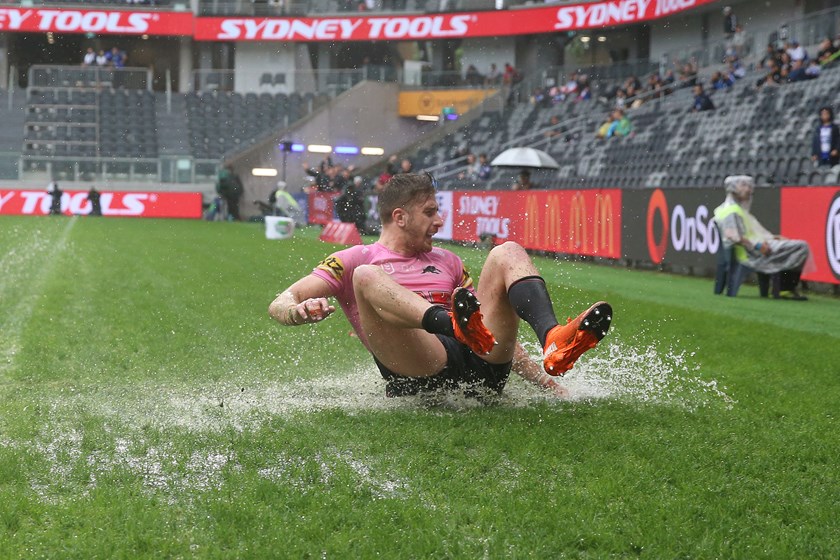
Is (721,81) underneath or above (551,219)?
above

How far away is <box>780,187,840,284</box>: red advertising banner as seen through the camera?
14.3m

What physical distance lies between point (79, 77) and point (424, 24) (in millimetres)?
15341

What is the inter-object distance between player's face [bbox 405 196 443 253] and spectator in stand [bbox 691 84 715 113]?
68.5 feet

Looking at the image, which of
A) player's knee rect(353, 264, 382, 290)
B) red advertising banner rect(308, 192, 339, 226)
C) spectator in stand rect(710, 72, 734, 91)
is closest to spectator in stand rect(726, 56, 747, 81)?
spectator in stand rect(710, 72, 734, 91)

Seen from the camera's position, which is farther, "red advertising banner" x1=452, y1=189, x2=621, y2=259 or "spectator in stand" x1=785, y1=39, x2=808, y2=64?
"spectator in stand" x1=785, y1=39, x2=808, y2=64

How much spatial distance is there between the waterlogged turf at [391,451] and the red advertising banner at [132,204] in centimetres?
3513

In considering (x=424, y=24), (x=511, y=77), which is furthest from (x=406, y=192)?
(x=424, y=24)

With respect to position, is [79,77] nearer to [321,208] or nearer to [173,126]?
[173,126]

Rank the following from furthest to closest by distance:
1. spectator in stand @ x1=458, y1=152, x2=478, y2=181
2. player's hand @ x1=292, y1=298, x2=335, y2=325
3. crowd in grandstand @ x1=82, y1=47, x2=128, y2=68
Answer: crowd in grandstand @ x1=82, y1=47, x2=128, y2=68 → spectator in stand @ x1=458, y1=152, x2=478, y2=181 → player's hand @ x1=292, y1=298, x2=335, y2=325

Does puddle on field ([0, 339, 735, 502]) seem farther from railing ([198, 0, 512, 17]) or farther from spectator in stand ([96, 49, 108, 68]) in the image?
spectator in stand ([96, 49, 108, 68])

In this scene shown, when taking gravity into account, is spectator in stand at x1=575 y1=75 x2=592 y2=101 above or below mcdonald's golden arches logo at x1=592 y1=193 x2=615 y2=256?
above

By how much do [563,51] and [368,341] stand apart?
143 feet

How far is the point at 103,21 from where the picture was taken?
52656 mm

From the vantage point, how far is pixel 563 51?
48.1m
